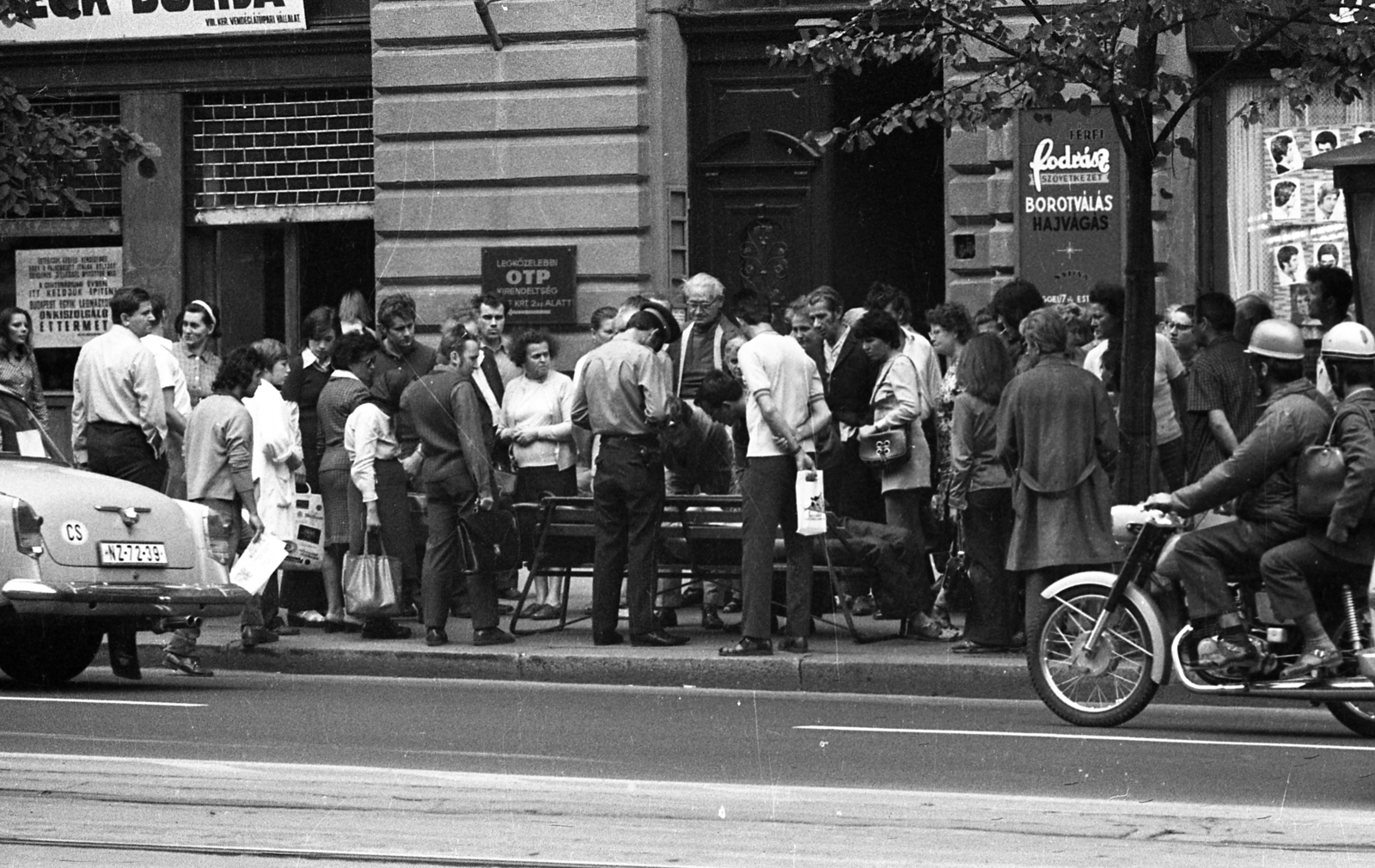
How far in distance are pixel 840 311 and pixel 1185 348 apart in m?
2.15

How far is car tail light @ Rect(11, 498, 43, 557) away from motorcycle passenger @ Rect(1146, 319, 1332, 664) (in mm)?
5035

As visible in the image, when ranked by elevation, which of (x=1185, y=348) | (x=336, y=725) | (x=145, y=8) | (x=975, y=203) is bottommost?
(x=336, y=725)

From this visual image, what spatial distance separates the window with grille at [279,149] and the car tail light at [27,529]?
789 centimetres

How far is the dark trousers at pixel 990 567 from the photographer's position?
1271 centimetres

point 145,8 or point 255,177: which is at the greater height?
point 145,8

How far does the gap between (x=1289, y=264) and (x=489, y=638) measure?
632 cm

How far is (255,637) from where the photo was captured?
44.4ft

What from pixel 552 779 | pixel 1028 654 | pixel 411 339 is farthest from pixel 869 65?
pixel 552 779

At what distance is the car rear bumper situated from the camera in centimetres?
1124

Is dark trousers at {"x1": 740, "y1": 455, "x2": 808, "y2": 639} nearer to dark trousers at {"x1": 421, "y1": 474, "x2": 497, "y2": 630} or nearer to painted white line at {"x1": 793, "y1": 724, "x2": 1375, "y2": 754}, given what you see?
dark trousers at {"x1": 421, "y1": 474, "x2": 497, "y2": 630}

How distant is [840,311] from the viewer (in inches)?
565

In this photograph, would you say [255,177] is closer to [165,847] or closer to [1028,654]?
[1028,654]

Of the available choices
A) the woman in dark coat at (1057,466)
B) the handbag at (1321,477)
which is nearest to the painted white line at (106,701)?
the woman in dark coat at (1057,466)

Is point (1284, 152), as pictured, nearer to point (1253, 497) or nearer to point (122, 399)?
point (1253, 497)
